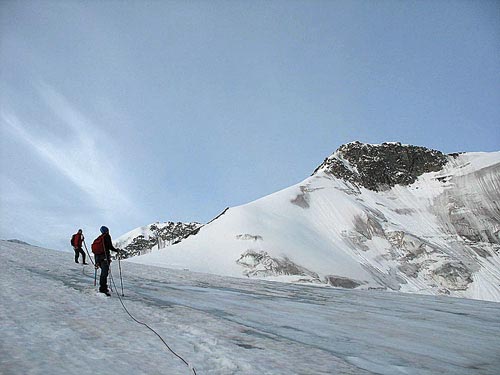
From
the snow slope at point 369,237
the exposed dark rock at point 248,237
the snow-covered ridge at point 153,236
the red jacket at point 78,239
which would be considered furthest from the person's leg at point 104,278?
the snow-covered ridge at point 153,236

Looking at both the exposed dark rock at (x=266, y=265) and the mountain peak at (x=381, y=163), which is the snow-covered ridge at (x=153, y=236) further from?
the exposed dark rock at (x=266, y=265)

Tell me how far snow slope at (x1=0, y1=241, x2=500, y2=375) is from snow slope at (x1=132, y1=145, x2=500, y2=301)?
39.7 metres

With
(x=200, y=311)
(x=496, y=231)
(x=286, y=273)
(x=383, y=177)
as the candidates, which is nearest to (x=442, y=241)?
(x=496, y=231)

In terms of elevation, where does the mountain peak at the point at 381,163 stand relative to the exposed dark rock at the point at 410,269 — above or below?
above

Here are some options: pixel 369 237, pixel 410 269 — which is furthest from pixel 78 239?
pixel 369 237

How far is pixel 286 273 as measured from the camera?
49500 millimetres

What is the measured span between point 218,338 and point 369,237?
6959cm

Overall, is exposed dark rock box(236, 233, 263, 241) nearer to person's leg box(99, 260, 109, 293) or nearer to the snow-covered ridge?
person's leg box(99, 260, 109, 293)

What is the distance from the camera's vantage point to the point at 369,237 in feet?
232

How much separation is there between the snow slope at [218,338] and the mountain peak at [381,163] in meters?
89.3

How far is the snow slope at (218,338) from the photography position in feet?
14.8

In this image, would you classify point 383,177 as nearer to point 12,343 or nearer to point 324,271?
point 324,271

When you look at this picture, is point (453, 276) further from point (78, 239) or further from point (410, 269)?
point (78, 239)

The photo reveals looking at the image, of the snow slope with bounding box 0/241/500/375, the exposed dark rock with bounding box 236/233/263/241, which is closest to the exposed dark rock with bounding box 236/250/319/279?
the exposed dark rock with bounding box 236/233/263/241
